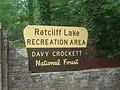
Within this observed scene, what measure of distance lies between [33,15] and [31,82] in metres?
6.45

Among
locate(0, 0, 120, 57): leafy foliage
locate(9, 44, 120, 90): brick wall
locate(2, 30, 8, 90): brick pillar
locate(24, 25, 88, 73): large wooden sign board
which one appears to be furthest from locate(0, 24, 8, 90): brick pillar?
locate(0, 0, 120, 57): leafy foliage

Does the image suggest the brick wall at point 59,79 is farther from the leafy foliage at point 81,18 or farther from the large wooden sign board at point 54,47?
the leafy foliage at point 81,18

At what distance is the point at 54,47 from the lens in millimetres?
10617

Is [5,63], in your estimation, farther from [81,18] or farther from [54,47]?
[81,18]

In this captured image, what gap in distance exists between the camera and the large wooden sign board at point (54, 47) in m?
10.3

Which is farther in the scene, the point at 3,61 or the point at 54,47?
the point at 54,47

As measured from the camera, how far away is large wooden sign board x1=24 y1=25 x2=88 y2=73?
10.3m

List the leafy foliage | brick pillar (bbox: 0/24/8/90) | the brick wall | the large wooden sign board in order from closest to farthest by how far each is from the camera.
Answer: brick pillar (bbox: 0/24/8/90)
the brick wall
the large wooden sign board
the leafy foliage

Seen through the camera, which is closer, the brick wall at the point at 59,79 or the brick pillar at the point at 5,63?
the brick pillar at the point at 5,63

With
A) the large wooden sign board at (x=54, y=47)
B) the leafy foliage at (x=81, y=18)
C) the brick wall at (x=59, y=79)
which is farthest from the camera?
the leafy foliage at (x=81, y=18)

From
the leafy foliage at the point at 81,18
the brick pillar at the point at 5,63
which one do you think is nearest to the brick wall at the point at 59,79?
the brick pillar at the point at 5,63

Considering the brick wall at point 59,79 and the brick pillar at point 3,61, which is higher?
the brick pillar at point 3,61

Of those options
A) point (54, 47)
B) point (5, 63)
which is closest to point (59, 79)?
point (54, 47)

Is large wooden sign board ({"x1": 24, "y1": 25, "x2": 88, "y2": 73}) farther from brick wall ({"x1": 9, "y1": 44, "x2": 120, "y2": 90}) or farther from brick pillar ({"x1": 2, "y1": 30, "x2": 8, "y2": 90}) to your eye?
brick pillar ({"x1": 2, "y1": 30, "x2": 8, "y2": 90})
